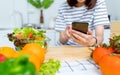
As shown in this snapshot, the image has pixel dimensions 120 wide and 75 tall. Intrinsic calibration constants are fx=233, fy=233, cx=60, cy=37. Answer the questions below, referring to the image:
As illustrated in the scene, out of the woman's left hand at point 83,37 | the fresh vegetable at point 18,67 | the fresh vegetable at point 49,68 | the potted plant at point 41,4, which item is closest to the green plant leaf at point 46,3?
the potted plant at point 41,4

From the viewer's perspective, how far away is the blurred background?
2.86m

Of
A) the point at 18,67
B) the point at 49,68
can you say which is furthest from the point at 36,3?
the point at 18,67

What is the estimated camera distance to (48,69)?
0.64 metres

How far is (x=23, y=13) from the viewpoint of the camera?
9.61ft

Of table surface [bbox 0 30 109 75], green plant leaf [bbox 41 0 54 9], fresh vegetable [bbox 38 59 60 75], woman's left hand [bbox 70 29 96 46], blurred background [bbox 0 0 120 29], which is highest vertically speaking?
green plant leaf [bbox 41 0 54 9]

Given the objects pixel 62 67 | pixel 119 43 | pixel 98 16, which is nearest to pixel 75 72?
pixel 62 67

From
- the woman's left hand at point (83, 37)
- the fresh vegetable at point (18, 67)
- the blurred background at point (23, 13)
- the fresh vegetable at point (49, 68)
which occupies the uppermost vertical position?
the blurred background at point (23, 13)

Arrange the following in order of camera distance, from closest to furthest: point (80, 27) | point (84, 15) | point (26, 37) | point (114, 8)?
Result: 1. point (26, 37)
2. point (80, 27)
3. point (84, 15)
4. point (114, 8)

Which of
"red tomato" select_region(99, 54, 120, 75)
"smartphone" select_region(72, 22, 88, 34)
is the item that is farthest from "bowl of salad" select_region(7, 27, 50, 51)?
"red tomato" select_region(99, 54, 120, 75)

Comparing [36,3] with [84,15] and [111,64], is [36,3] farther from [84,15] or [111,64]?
[111,64]

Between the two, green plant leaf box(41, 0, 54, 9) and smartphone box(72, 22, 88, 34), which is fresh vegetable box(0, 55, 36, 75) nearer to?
smartphone box(72, 22, 88, 34)

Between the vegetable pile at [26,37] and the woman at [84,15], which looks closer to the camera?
the vegetable pile at [26,37]

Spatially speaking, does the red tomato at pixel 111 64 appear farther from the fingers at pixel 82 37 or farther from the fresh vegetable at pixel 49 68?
the fingers at pixel 82 37

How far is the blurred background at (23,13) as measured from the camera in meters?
2.86
